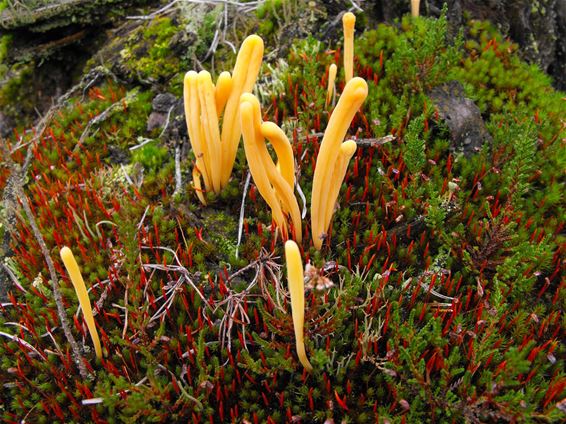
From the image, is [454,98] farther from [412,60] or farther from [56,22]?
[56,22]

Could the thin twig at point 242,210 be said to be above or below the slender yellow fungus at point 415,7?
below

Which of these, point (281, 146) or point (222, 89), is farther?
point (222, 89)

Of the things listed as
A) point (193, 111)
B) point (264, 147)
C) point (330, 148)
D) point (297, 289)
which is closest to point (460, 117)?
point (330, 148)

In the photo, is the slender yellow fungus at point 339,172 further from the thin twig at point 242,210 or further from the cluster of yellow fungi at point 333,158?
the thin twig at point 242,210

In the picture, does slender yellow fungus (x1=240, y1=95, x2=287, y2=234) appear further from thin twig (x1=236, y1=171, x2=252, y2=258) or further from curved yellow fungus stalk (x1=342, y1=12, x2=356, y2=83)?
curved yellow fungus stalk (x1=342, y1=12, x2=356, y2=83)

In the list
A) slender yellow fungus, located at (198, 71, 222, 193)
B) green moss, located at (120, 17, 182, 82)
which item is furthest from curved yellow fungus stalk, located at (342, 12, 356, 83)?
green moss, located at (120, 17, 182, 82)

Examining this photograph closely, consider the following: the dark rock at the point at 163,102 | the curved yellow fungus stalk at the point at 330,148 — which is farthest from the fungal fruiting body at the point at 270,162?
the dark rock at the point at 163,102

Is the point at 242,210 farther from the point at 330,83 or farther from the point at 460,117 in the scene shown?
the point at 460,117
